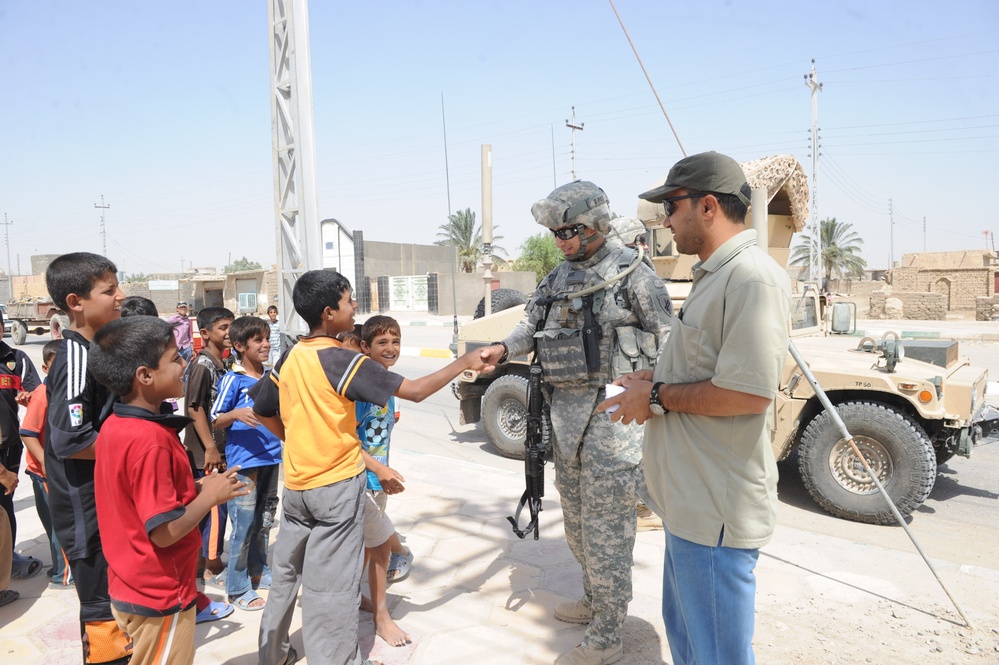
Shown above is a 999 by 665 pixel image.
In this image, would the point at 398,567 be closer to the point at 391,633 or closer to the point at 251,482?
the point at 391,633

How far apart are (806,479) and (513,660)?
9.41 feet

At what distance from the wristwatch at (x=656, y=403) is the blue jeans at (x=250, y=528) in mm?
2060

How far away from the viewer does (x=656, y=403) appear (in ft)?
6.09

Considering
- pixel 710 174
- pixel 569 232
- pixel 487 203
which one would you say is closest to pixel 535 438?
pixel 569 232

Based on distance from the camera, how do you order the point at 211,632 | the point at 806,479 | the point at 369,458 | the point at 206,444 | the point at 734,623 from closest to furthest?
1. the point at 734,623
2. the point at 369,458
3. the point at 211,632
4. the point at 206,444
5. the point at 806,479

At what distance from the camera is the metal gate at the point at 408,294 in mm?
31234

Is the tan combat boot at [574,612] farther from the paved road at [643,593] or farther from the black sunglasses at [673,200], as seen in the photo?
the black sunglasses at [673,200]

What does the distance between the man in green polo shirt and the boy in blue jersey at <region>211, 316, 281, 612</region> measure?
2.00 m

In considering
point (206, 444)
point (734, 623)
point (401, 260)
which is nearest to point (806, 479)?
point (734, 623)

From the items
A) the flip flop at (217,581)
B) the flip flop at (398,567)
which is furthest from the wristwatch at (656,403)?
the flip flop at (217,581)

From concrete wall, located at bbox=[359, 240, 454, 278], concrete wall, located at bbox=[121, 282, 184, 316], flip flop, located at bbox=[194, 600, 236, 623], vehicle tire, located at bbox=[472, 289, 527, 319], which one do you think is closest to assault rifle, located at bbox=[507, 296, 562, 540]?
flip flop, located at bbox=[194, 600, 236, 623]

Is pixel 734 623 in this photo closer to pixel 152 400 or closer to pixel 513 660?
pixel 513 660

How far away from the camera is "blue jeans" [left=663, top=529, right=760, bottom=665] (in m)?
1.76

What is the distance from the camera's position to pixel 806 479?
4.64 meters
